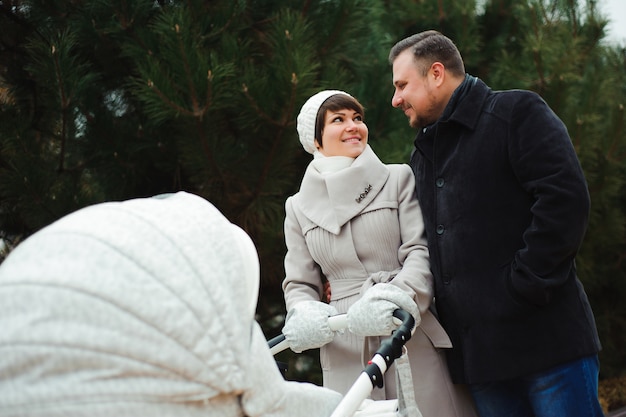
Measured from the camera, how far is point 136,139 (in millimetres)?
4012

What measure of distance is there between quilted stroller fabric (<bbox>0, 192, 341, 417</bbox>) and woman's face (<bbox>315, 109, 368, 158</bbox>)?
4.06 ft

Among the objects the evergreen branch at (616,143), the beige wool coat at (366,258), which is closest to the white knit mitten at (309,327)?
the beige wool coat at (366,258)

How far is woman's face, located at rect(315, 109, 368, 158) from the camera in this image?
108 inches

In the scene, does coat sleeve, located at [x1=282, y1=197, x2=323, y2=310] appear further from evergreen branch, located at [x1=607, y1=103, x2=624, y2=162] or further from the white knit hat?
evergreen branch, located at [x1=607, y1=103, x2=624, y2=162]

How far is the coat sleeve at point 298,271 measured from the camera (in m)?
2.67

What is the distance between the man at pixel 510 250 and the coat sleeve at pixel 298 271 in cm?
46

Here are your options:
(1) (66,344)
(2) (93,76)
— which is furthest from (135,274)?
(2) (93,76)

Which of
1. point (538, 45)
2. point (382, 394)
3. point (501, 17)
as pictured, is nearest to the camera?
point (382, 394)

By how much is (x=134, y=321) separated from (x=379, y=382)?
0.86 meters

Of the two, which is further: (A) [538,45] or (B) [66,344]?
(A) [538,45]

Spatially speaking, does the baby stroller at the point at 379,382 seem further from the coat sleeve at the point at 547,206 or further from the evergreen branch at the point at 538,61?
the evergreen branch at the point at 538,61

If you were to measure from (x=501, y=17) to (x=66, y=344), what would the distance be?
16.8 ft

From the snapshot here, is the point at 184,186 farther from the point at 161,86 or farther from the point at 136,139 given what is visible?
the point at 161,86

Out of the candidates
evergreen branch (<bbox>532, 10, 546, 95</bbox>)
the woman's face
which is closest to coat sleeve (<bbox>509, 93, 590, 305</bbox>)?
the woman's face
